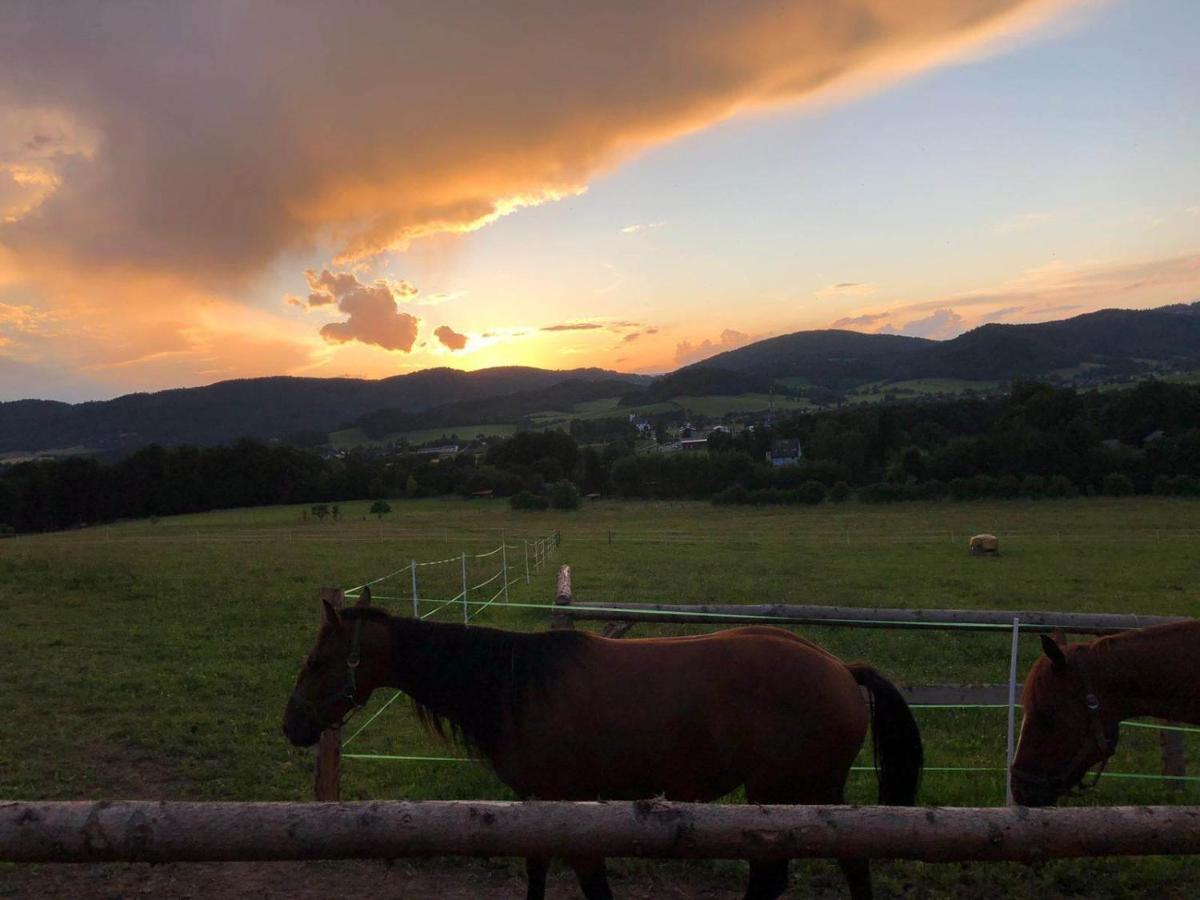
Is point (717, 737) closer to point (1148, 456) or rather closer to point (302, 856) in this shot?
point (302, 856)

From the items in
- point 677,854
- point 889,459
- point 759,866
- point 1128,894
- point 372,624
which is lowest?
point 889,459

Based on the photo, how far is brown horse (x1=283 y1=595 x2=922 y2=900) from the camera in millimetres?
3896

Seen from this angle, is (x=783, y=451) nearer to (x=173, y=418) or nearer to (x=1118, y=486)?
(x=1118, y=486)

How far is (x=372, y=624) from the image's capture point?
15.1 ft

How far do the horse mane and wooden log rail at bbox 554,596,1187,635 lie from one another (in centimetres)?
222

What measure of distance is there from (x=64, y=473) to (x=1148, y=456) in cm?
8973

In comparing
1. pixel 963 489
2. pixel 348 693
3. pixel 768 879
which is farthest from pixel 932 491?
pixel 348 693

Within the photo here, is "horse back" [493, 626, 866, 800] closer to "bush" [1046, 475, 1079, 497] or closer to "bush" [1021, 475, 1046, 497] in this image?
"bush" [1021, 475, 1046, 497]

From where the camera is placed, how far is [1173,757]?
249 inches

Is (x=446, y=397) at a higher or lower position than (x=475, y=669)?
higher

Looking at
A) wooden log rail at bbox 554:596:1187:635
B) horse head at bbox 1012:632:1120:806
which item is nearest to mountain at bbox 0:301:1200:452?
wooden log rail at bbox 554:596:1187:635

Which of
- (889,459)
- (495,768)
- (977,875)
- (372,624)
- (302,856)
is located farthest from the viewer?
(889,459)

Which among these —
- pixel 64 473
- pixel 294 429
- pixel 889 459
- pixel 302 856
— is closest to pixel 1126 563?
pixel 302 856

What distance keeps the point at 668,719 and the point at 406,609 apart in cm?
1261
